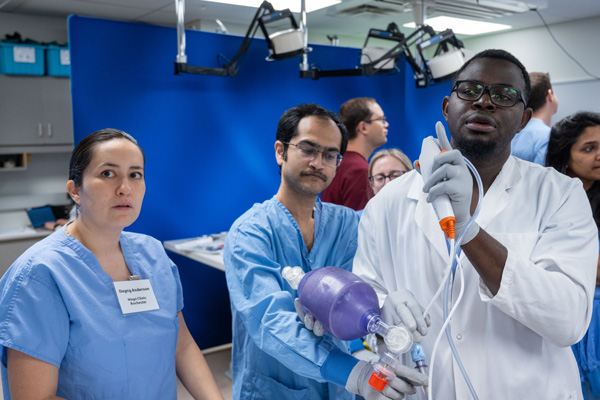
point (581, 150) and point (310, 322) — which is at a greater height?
point (581, 150)

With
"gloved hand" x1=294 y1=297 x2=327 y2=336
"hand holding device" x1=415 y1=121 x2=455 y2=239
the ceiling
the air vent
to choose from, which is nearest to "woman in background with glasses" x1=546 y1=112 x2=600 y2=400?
"hand holding device" x1=415 y1=121 x2=455 y2=239

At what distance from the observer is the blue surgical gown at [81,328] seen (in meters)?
1.13

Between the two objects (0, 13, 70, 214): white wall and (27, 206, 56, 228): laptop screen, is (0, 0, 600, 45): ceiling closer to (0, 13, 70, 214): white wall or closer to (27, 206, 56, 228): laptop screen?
(0, 13, 70, 214): white wall

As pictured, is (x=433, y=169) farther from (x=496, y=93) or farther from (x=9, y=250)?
(x=9, y=250)

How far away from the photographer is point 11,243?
454 cm

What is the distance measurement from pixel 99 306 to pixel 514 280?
0.92 m

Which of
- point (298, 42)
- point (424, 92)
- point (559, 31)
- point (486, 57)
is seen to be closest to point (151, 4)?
point (298, 42)

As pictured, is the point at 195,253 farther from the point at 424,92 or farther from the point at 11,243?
the point at 424,92

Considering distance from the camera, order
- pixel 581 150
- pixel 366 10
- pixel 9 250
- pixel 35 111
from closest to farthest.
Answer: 1. pixel 581 150
2. pixel 9 250
3. pixel 35 111
4. pixel 366 10

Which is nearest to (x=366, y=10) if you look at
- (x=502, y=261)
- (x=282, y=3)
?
(x=282, y=3)

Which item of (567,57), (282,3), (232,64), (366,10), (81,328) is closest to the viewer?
(81,328)

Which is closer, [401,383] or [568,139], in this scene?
[401,383]

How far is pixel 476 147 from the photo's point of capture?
115 cm

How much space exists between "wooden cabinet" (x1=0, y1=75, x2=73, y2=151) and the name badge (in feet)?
13.3
